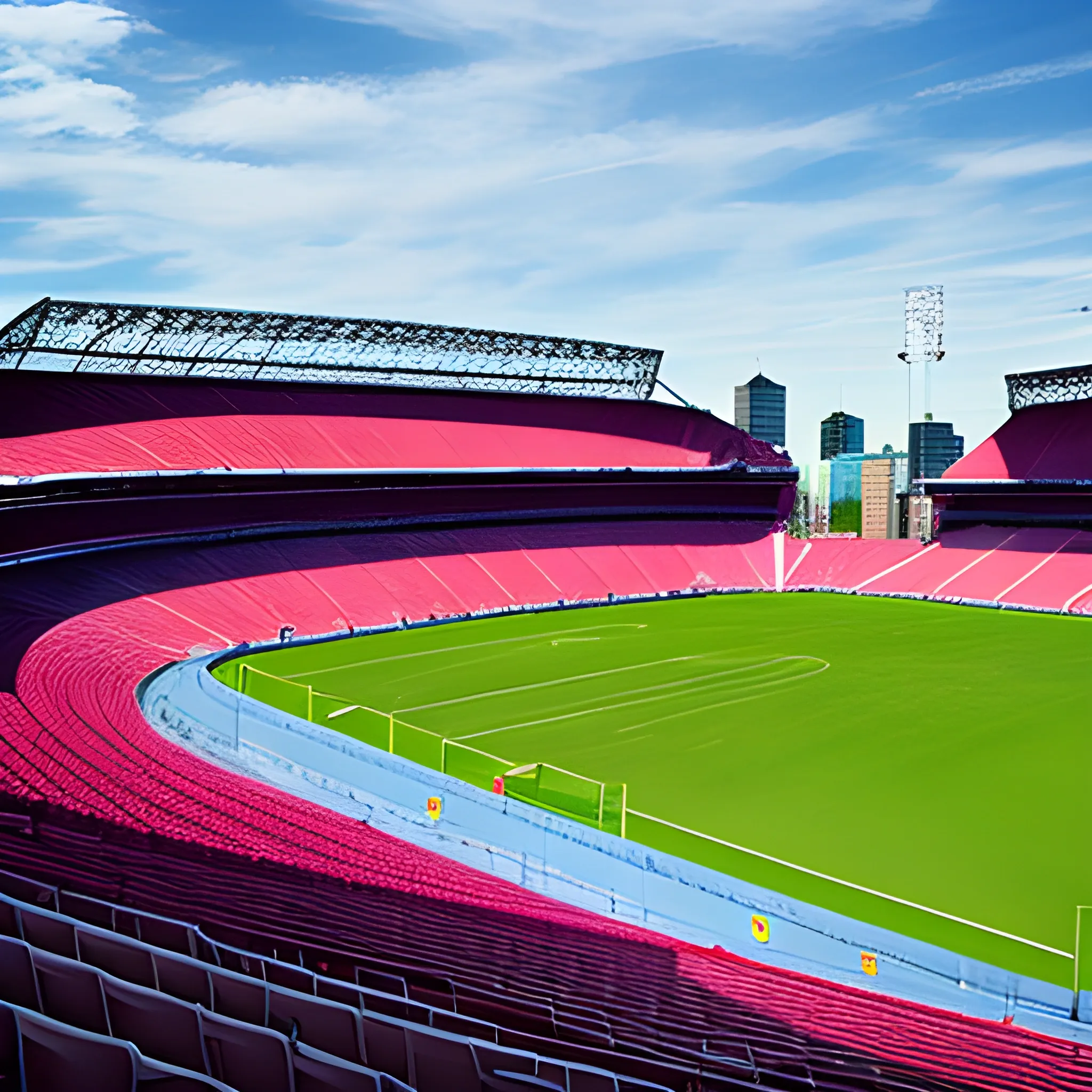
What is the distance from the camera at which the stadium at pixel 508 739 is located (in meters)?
5.77

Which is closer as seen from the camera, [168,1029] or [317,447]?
[168,1029]

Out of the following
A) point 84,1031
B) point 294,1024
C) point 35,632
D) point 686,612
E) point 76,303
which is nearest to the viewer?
point 84,1031

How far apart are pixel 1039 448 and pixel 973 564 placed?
275 inches

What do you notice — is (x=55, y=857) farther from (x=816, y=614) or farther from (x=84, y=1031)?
(x=816, y=614)

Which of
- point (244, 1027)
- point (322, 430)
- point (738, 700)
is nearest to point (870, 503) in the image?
point (322, 430)

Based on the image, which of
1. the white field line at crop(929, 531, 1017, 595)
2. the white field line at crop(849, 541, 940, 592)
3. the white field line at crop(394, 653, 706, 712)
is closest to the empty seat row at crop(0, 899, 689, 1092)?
the white field line at crop(394, 653, 706, 712)

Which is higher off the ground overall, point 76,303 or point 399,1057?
point 76,303

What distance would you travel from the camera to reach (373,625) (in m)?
30.0

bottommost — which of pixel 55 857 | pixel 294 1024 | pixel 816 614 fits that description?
pixel 816 614

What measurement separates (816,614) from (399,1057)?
32844 millimetres

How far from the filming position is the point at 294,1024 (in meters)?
4.47

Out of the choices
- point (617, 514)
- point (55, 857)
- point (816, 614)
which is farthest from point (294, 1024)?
point (617, 514)

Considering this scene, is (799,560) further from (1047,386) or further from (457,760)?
(457,760)

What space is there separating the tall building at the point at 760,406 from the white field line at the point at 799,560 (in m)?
135
